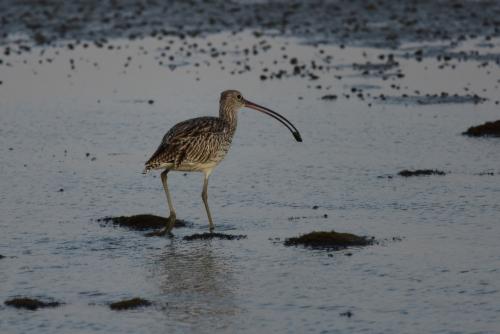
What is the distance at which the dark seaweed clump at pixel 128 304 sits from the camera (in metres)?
12.1

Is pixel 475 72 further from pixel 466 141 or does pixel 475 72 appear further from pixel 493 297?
pixel 493 297

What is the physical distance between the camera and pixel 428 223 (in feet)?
51.7

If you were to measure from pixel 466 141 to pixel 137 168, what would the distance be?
6358 millimetres

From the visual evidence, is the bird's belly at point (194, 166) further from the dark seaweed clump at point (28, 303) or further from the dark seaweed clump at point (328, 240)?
the dark seaweed clump at point (28, 303)

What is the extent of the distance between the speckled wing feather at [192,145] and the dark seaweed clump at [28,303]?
3.93 metres

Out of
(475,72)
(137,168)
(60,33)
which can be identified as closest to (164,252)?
(137,168)

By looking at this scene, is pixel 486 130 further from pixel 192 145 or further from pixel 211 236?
pixel 211 236

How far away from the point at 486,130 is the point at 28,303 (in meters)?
12.5

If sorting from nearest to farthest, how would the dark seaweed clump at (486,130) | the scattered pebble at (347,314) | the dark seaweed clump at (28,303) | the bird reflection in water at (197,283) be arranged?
1. the scattered pebble at (347,314)
2. the bird reflection in water at (197,283)
3. the dark seaweed clump at (28,303)
4. the dark seaweed clump at (486,130)

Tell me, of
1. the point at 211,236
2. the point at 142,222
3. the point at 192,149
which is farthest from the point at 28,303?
the point at 192,149

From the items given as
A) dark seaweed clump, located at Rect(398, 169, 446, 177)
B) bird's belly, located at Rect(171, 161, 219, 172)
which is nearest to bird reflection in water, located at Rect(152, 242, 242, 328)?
bird's belly, located at Rect(171, 161, 219, 172)

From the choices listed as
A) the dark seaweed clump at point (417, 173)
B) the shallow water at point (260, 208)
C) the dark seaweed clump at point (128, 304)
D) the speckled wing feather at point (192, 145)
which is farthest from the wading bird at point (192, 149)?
the dark seaweed clump at point (417, 173)

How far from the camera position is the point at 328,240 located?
14734 mm

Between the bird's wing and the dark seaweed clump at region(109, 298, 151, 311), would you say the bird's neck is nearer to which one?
the bird's wing
